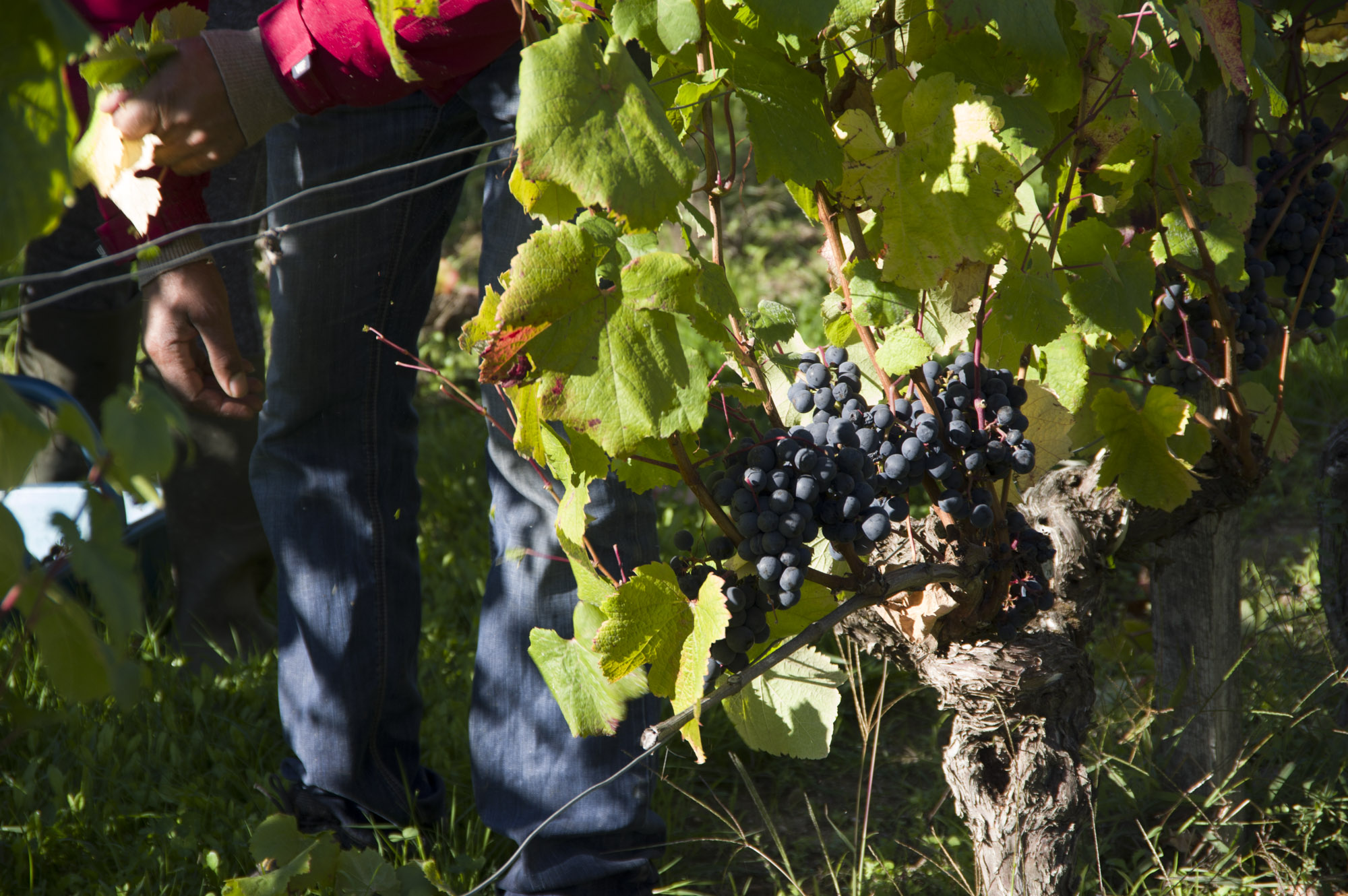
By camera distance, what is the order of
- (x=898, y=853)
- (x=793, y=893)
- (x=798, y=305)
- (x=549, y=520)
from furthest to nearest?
(x=798, y=305), (x=898, y=853), (x=793, y=893), (x=549, y=520)

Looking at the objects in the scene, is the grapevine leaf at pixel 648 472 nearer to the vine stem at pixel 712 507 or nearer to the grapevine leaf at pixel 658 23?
the vine stem at pixel 712 507

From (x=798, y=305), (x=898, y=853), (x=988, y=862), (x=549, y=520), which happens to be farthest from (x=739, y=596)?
(x=798, y=305)

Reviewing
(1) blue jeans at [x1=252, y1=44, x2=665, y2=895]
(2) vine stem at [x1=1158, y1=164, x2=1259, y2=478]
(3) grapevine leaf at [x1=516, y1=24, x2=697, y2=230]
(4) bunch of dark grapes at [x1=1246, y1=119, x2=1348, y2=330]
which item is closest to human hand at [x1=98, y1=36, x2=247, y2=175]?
(1) blue jeans at [x1=252, y1=44, x2=665, y2=895]

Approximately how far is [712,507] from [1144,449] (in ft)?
2.44

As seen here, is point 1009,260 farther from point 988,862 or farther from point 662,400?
point 988,862

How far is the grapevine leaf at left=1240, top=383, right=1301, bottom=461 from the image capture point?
1617 millimetres

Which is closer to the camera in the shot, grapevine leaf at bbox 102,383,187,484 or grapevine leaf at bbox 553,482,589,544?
grapevine leaf at bbox 102,383,187,484

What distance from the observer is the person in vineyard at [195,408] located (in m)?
2.41

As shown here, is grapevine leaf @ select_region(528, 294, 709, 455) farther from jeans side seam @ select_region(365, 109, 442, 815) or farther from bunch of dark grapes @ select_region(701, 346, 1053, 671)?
jeans side seam @ select_region(365, 109, 442, 815)

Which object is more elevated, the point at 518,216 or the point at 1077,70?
the point at 1077,70

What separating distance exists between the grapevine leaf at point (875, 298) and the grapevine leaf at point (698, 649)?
0.33 meters

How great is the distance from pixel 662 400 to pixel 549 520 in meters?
0.76

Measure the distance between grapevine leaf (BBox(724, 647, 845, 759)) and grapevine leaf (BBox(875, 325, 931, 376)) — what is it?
42 centimetres

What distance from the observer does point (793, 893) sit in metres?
1.73
